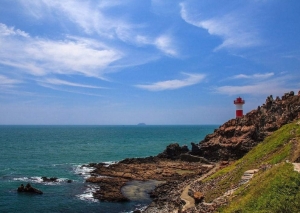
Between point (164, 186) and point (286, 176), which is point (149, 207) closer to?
point (164, 186)

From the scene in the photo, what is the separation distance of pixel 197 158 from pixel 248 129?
52.6ft

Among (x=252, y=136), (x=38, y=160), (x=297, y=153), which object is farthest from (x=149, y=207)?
(x=38, y=160)

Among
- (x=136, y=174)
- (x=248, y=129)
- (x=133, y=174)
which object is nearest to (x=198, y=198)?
(x=136, y=174)

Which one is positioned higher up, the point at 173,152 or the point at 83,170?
the point at 173,152

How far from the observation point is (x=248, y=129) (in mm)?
76375

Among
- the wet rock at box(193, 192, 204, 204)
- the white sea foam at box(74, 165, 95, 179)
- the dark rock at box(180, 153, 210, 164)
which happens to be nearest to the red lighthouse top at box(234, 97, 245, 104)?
the dark rock at box(180, 153, 210, 164)

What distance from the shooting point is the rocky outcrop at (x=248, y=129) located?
67.9 metres

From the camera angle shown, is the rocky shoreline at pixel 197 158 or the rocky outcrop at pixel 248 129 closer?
the rocky shoreline at pixel 197 158

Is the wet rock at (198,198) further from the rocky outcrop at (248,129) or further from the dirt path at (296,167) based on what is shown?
the rocky outcrop at (248,129)

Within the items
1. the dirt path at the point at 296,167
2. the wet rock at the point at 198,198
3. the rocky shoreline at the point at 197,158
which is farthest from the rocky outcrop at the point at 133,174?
the dirt path at the point at 296,167

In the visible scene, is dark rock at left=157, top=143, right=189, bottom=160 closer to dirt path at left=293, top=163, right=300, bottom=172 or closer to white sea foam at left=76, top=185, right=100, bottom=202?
white sea foam at left=76, top=185, right=100, bottom=202

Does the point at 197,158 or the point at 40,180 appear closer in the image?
the point at 40,180

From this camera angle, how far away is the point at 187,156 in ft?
273

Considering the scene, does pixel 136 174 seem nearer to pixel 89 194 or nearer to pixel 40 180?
pixel 89 194
